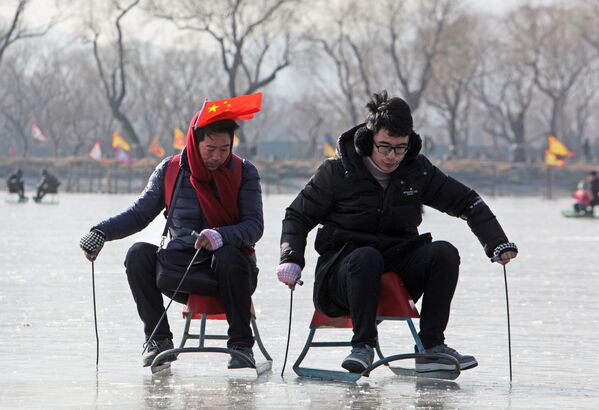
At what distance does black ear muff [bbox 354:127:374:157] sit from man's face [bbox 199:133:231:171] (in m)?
0.56

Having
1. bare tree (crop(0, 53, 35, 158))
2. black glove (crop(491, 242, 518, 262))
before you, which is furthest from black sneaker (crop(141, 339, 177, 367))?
bare tree (crop(0, 53, 35, 158))

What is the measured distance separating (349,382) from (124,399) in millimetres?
1003

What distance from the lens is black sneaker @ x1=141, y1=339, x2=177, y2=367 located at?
21.6ft

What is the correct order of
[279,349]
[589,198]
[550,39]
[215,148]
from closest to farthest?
[215,148]
[279,349]
[589,198]
[550,39]

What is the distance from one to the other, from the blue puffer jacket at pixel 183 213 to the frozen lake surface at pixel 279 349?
80mm

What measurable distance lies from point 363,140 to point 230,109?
57 cm

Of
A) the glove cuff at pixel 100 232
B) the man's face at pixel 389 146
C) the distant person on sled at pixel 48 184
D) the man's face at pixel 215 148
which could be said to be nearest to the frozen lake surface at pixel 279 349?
the glove cuff at pixel 100 232

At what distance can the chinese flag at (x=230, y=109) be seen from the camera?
254 inches

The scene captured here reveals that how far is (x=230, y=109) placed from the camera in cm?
648

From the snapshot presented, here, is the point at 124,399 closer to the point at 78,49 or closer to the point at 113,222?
the point at 113,222

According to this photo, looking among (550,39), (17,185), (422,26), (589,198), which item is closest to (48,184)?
(17,185)

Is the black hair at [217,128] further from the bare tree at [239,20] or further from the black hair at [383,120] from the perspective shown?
the bare tree at [239,20]

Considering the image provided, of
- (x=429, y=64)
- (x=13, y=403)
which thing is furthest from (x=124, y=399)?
(x=429, y=64)

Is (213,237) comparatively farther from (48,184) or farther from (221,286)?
(48,184)
